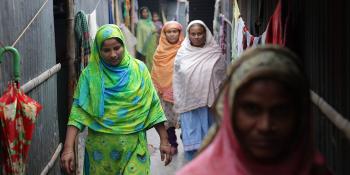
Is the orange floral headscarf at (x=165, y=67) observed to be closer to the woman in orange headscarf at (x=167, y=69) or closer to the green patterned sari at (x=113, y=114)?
the woman in orange headscarf at (x=167, y=69)

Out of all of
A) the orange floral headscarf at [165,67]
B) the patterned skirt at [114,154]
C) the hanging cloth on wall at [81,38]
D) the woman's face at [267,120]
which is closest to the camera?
the woman's face at [267,120]

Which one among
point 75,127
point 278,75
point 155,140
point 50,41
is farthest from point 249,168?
point 155,140

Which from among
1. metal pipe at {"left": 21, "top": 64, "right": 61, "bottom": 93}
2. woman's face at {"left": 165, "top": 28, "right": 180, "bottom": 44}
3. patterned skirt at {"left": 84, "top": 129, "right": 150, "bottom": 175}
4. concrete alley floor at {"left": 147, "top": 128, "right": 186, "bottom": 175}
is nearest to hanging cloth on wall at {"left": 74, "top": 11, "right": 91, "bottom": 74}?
metal pipe at {"left": 21, "top": 64, "right": 61, "bottom": 93}

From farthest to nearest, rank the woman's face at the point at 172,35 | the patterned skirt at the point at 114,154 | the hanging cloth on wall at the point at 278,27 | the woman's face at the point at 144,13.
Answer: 1. the woman's face at the point at 144,13
2. the woman's face at the point at 172,35
3. the patterned skirt at the point at 114,154
4. the hanging cloth on wall at the point at 278,27

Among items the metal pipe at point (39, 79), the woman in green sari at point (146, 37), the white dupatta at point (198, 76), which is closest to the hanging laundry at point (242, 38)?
the white dupatta at point (198, 76)

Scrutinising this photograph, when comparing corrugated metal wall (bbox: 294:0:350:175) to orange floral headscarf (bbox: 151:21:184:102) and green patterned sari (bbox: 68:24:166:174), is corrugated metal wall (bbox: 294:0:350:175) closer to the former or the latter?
green patterned sari (bbox: 68:24:166:174)

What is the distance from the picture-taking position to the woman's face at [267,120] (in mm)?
2246

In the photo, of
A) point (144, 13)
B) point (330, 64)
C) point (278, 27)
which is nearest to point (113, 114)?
point (278, 27)

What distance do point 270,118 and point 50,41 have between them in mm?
3917

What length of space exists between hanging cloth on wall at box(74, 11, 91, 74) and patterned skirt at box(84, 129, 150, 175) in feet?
7.77

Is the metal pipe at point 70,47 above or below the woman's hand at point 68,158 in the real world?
above

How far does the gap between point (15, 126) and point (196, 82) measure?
433 centimetres

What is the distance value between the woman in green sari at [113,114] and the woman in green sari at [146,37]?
1099 cm

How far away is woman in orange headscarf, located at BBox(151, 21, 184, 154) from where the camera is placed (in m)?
8.89
